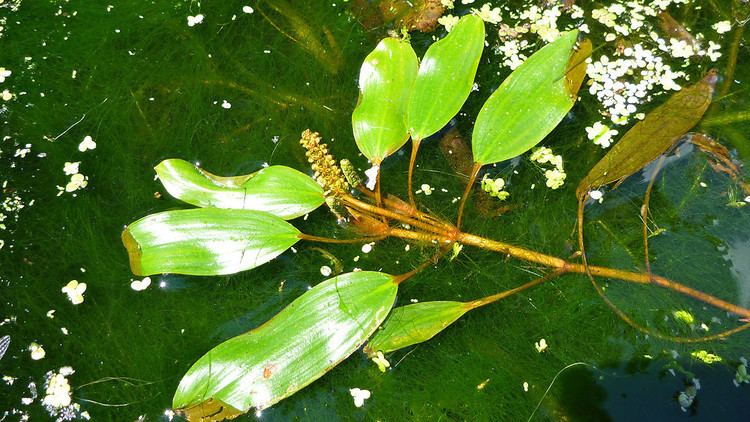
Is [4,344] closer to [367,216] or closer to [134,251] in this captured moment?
[134,251]

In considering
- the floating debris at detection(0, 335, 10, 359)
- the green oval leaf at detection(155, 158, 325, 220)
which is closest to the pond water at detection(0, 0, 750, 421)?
the floating debris at detection(0, 335, 10, 359)

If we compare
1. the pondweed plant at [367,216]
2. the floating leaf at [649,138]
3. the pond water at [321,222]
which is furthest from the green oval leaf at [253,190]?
the floating leaf at [649,138]

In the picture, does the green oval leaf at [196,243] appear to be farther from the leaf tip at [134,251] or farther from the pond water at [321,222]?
the pond water at [321,222]

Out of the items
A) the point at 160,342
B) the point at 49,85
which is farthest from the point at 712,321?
the point at 49,85

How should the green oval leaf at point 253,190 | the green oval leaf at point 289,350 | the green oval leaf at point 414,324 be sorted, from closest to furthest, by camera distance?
the green oval leaf at point 289,350
the green oval leaf at point 414,324
the green oval leaf at point 253,190

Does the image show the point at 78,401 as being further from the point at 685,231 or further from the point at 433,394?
the point at 685,231

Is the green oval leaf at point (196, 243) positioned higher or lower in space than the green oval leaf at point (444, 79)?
lower
